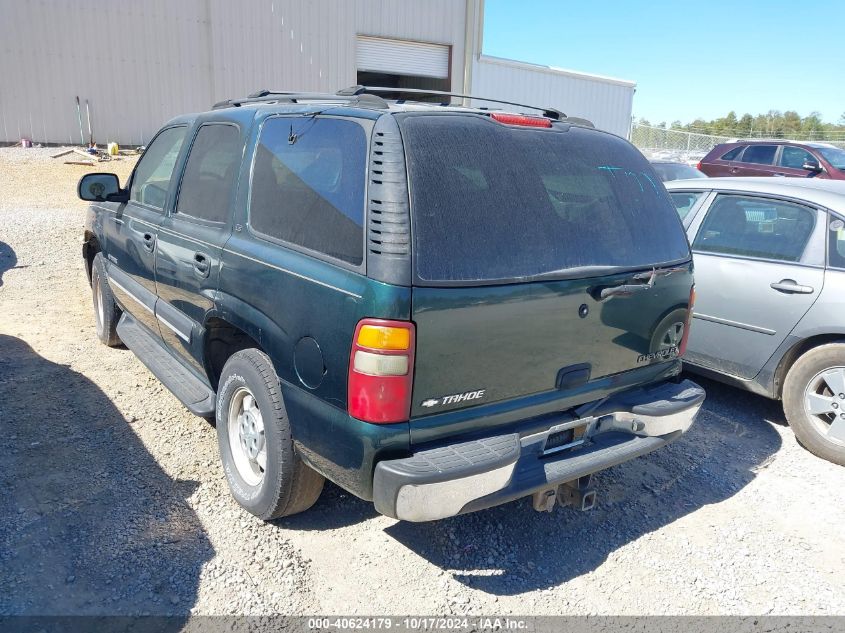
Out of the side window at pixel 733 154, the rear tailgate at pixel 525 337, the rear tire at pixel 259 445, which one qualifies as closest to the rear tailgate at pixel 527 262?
the rear tailgate at pixel 525 337

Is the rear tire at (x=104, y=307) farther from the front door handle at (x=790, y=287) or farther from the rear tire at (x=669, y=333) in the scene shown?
the front door handle at (x=790, y=287)

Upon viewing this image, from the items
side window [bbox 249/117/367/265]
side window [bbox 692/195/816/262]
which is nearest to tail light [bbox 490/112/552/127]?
side window [bbox 249/117/367/265]

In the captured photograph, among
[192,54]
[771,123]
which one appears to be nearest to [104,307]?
[192,54]

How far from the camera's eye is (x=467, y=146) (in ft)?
8.91

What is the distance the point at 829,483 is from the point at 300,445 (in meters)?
3.20

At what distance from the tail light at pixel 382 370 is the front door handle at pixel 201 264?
134 centimetres

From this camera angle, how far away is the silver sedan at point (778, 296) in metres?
4.17

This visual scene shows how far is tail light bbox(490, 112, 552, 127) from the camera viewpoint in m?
2.92

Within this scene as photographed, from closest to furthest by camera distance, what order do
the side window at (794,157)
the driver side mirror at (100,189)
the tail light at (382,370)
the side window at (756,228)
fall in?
the tail light at (382,370)
the side window at (756,228)
the driver side mirror at (100,189)
the side window at (794,157)

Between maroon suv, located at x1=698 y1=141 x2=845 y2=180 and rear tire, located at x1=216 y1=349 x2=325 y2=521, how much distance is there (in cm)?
1168

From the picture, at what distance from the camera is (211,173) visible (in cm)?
368

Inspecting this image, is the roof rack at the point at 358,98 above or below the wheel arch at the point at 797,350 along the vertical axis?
above

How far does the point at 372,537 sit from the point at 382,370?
1.21 m

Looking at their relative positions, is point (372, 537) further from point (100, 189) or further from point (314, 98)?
point (100, 189)
